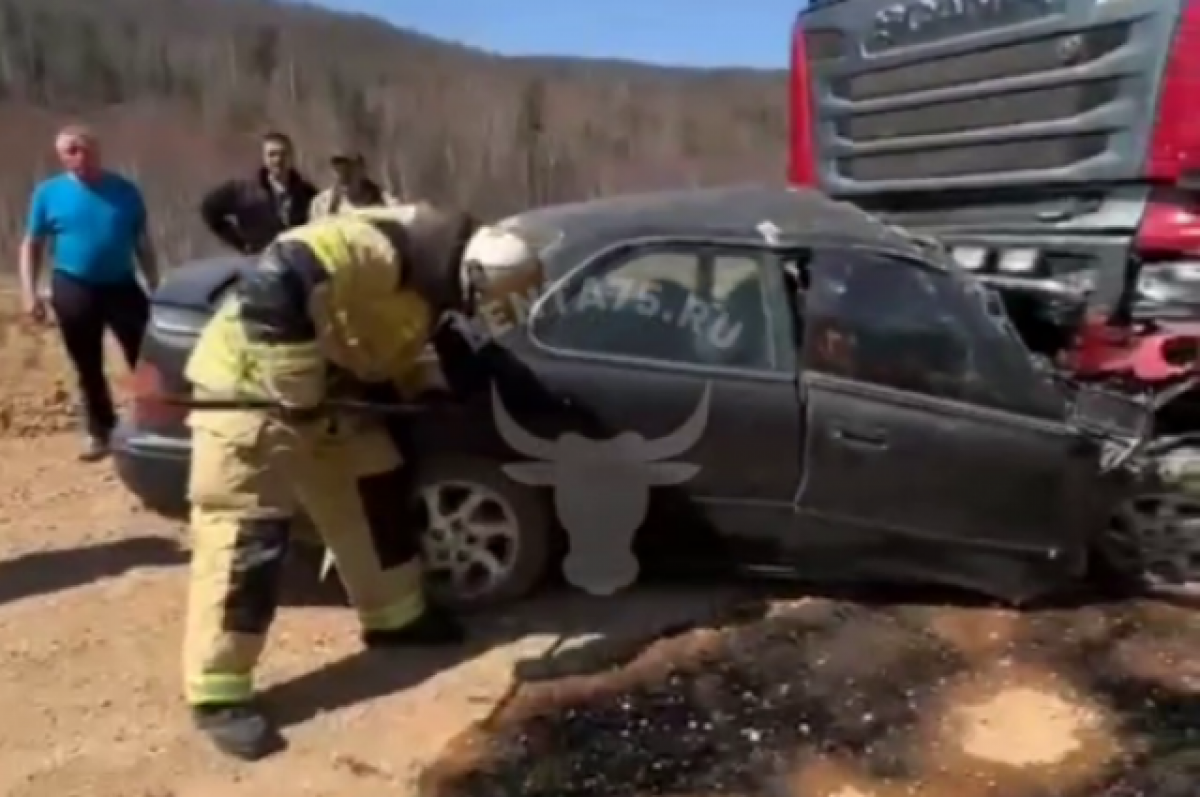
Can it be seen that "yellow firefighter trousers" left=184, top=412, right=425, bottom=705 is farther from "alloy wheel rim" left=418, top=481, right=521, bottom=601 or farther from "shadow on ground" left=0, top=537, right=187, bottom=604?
"shadow on ground" left=0, top=537, right=187, bottom=604

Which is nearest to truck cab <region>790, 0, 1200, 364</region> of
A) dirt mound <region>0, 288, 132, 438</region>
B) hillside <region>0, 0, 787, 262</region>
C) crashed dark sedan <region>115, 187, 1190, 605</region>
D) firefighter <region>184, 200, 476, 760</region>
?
crashed dark sedan <region>115, 187, 1190, 605</region>

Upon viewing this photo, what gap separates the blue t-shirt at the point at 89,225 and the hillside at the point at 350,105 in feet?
55.8

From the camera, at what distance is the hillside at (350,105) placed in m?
28.5

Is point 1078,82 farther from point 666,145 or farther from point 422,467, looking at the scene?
point 666,145

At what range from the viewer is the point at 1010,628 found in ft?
16.8

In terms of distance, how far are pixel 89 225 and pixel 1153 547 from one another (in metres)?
4.54

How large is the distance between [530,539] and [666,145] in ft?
95.0

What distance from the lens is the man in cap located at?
7.88m

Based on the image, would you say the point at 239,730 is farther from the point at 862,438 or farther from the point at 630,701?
the point at 862,438

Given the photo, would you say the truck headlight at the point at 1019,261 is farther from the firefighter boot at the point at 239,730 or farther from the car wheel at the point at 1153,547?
the firefighter boot at the point at 239,730

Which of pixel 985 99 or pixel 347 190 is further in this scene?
pixel 347 190

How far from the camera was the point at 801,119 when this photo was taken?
7.78 m

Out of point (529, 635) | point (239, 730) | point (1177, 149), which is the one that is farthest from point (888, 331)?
point (239, 730)

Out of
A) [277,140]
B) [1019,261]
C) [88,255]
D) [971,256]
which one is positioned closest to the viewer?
[1019,261]
